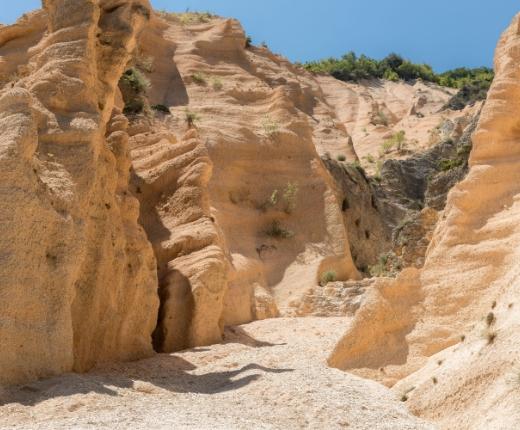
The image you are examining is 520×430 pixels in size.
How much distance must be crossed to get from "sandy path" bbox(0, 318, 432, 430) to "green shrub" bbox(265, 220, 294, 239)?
41.1ft

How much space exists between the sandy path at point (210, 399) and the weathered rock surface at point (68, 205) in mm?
635

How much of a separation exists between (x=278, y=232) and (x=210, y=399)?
1619 cm

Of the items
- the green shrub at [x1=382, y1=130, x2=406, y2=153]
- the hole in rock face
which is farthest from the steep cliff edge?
the green shrub at [x1=382, y1=130, x2=406, y2=153]

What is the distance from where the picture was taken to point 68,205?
11.9 m

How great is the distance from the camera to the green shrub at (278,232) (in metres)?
26.2

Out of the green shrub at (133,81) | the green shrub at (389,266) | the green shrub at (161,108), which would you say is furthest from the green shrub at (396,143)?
the green shrub at (133,81)

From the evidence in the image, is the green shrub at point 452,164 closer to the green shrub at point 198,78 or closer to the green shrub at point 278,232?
the green shrub at point 278,232

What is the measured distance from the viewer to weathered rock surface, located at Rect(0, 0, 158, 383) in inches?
415

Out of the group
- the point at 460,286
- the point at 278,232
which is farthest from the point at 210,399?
the point at 278,232

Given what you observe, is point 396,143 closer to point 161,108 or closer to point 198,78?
point 198,78

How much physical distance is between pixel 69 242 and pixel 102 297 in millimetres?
2002

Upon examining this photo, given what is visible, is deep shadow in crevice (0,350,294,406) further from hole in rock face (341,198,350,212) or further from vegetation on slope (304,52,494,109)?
vegetation on slope (304,52,494,109)

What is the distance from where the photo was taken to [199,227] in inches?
686

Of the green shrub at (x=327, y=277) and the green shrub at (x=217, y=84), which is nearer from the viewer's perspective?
the green shrub at (x=327, y=277)
